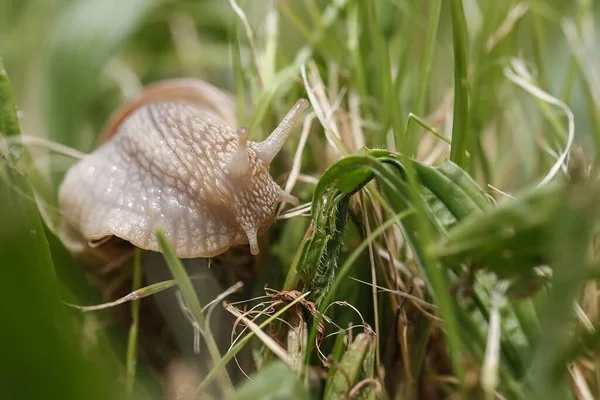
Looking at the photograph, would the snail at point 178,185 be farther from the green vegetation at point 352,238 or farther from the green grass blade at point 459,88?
the green grass blade at point 459,88

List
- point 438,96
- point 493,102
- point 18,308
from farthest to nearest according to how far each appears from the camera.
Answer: point 438,96 < point 493,102 < point 18,308

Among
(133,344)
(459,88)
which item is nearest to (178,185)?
(133,344)

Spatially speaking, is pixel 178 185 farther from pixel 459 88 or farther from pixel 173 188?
pixel 459 88

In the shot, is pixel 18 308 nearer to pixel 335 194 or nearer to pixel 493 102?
pixel 335 194

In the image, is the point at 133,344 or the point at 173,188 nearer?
the point at 133,344

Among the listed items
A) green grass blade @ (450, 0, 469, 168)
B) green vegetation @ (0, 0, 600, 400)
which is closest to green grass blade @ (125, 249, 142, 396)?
green vegetation @ (0, 0, 600, 400)

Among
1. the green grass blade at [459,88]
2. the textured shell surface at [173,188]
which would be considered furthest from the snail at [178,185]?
the green grass blade at [459,88]

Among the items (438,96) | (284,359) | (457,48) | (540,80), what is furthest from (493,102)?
(284,359)
